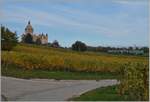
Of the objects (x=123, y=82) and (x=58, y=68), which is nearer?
(x=123, y=82)

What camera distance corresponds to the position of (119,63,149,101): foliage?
1330 centimetres

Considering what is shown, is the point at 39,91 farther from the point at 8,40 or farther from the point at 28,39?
the point at 28,39

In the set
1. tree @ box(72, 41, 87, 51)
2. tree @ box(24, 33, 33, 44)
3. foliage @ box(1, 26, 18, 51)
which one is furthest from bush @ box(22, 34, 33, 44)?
foliage @ box(1, 26, 18, 51)

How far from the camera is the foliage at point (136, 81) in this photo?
1330cm

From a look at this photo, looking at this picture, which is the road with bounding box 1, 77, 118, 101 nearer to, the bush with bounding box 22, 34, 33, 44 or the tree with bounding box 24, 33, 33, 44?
the bush with bounding box 22, 34, 33, 44

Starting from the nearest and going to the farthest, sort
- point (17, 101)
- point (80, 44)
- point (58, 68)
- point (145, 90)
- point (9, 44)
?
1. point (145, 90)
2. point (17, 101)
3. point (58, 68)
4. point (9, 44)
5. point (80, 44)

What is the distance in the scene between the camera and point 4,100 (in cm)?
1477

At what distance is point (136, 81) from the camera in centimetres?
1336

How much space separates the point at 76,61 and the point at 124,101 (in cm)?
2811

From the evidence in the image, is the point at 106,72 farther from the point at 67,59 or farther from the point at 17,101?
the point at 17,101

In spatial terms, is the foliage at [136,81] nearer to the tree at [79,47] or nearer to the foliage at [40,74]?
the foliage at [40,74]

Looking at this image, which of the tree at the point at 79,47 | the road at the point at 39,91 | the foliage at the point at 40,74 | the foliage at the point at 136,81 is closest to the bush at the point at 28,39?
the tree at the point at 79,47

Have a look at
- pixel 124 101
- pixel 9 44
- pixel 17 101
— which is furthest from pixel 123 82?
pixel 9 44

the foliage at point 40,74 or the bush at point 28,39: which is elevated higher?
the bush at point 28,39
